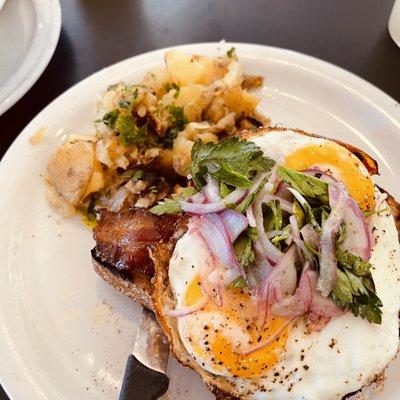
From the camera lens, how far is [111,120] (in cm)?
250

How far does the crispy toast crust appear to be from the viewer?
181cm

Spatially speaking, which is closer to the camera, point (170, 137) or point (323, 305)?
point (323, 305)

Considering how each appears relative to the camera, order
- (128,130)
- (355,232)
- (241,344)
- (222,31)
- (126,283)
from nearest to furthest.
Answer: (241,344)
(355,232)
(126,283)
(128,130)
(222,31)

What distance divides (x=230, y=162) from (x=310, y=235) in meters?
0.40

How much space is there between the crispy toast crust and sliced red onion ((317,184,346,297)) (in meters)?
0.50

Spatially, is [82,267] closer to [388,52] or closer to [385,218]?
[385,218]

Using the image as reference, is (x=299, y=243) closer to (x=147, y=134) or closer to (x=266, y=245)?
(x=266, y=245)

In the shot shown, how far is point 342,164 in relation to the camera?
6.61 ft

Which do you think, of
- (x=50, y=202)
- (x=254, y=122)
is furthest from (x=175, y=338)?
(x=254, y=122)

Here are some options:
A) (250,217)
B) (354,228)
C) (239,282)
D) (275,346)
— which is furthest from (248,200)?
(275,346)

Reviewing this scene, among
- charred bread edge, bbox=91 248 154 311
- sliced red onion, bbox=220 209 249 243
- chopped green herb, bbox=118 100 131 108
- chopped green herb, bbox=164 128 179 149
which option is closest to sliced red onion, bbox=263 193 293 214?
sliced red onion, bbox=220 209 249 243

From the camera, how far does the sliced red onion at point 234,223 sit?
178 cm

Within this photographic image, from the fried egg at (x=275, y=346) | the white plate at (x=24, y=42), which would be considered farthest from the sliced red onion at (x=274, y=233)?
the white plate at (x=24, y=42)

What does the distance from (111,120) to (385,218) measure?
1.35 m
